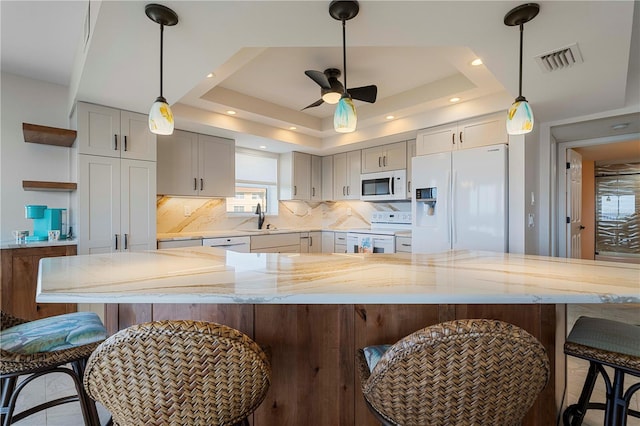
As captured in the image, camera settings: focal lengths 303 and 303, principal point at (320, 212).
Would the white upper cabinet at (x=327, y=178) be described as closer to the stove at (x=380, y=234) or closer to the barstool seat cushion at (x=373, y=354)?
the stove at (x=380, y=234)

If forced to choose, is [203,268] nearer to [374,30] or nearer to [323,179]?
[374,30]

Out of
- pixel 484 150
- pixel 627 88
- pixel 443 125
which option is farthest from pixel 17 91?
pixel 627 88

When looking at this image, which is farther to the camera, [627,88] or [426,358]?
[627,88]

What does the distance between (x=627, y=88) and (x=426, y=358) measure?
333 cm

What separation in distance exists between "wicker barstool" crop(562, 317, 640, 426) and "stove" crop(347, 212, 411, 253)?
2.82 meters

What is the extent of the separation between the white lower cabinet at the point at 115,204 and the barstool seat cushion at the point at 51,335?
5.41ft

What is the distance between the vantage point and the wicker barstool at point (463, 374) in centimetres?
75

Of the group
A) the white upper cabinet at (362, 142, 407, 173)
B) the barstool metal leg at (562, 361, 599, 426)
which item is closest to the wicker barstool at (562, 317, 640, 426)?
the barstool metal leg at (562, 361, 599, 426)

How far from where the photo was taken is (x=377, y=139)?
13.8 feet

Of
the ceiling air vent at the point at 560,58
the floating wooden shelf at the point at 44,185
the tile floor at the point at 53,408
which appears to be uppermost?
the ceiling air vent at the point at 560,58

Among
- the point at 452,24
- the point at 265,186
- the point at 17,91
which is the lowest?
the point at 265,186

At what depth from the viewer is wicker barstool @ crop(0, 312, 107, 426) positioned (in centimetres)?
110

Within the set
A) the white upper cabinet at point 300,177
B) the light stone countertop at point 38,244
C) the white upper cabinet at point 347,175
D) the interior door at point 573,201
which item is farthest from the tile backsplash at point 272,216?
the interior door at point 573,201

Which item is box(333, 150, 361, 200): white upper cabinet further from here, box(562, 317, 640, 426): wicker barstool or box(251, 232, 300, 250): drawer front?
box(562, 317, 640, 426): wicker barstool
